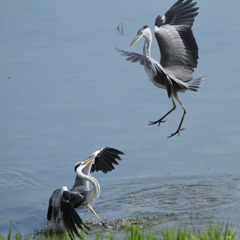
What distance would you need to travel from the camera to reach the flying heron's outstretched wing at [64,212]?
25.3ft

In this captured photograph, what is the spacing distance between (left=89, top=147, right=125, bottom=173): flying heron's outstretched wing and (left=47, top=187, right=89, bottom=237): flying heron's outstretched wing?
2.99ft

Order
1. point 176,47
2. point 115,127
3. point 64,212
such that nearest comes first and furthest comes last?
point 64,212
point 176,47
point 115,127

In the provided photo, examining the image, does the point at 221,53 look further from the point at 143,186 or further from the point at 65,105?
the point at 143,186

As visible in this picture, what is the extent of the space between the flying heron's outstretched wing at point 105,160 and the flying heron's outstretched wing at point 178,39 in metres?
1.47

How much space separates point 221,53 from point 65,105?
2807 millimetres

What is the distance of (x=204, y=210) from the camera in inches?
334

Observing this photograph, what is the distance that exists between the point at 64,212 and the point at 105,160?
133 centimetres

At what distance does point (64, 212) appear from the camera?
7871 millimetres

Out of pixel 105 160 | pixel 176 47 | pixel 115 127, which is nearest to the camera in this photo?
pixel 105 160

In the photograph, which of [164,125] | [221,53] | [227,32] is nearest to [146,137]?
[164,125]

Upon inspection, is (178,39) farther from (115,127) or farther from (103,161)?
(103,161)

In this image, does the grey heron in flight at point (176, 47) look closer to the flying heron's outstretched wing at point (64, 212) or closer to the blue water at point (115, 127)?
the blue water at point (115, 127)

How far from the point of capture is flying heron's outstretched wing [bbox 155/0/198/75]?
32.6 ft

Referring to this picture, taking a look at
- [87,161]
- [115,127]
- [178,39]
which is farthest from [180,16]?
[87,161]
